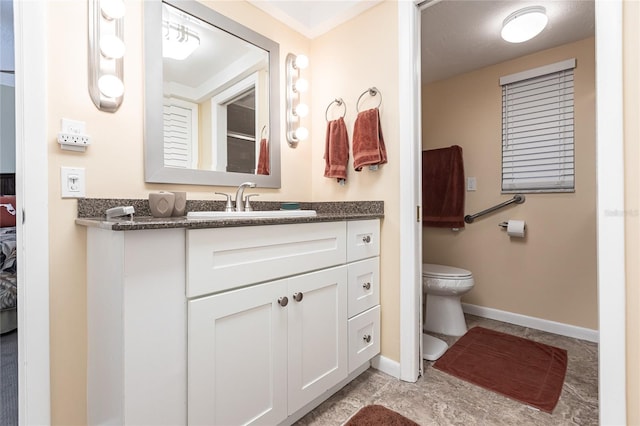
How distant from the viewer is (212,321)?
970mm

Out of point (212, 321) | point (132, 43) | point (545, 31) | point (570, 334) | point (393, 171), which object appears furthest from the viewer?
point (570, 334)

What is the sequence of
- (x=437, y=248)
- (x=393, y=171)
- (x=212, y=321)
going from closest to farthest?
(x=212, y=321), (x=393, y=171), (x=437, y=248)

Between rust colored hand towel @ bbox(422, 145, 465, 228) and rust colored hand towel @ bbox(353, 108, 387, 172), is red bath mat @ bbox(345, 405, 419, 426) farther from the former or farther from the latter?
rust colored hand towel @ bbox(422, 145, 465, 228)

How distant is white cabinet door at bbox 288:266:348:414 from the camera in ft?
3.99

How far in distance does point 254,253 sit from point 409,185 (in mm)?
903

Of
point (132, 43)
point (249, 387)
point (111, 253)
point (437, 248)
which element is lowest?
point (249, 387)

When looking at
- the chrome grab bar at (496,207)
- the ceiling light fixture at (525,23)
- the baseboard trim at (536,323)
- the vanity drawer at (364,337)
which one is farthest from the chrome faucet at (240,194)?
the baseboard trim at (536,323)

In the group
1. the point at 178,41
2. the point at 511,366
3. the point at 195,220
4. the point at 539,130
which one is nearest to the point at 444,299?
the point at 511,366

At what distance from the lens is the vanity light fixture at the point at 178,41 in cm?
138

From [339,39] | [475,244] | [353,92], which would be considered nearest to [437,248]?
[475,244]

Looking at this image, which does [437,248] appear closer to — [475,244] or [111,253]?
[475,244]

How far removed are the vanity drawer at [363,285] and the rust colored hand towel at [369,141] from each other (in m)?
0.55

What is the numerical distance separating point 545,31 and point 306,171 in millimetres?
1854

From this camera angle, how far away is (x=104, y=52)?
3.79 ft
